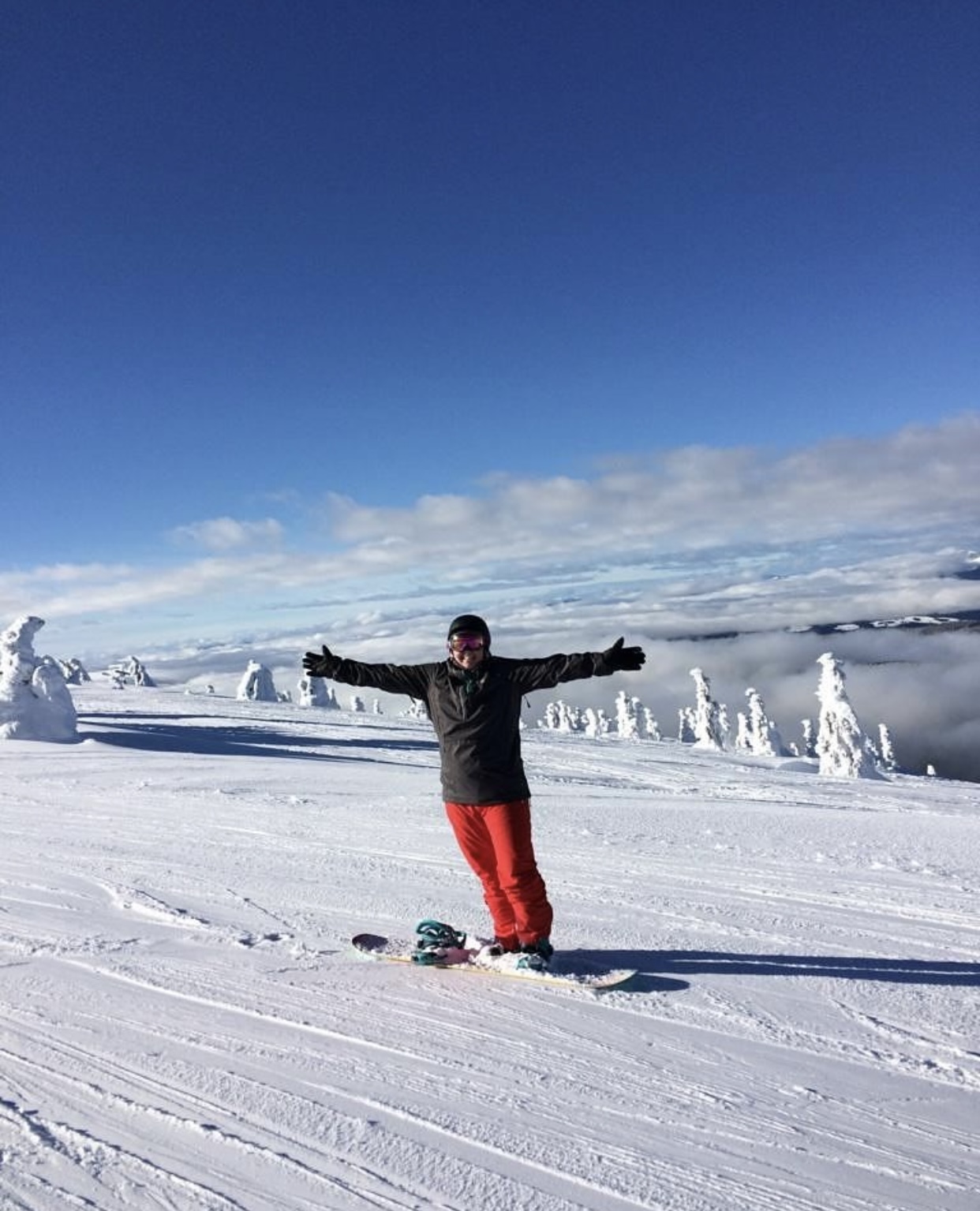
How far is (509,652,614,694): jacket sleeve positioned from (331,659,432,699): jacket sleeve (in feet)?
2.00

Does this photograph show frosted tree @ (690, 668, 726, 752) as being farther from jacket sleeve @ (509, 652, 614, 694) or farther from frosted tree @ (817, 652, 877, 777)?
jacket sleeve @ (509, 652, 614, 694)

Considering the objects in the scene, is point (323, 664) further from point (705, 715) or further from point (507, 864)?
point (705, 715)

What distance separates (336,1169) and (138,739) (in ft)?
73.5

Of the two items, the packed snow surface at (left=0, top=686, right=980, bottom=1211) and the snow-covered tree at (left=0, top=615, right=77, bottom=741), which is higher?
the snow-covered tree at (left=0, top=615, right=77, bottom=741)

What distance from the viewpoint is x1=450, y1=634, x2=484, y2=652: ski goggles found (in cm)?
459

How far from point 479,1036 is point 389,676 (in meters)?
2.14

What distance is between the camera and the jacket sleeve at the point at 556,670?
445cm

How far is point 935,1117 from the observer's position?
9.16ft

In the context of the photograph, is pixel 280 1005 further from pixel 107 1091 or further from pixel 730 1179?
pixel 730 1179

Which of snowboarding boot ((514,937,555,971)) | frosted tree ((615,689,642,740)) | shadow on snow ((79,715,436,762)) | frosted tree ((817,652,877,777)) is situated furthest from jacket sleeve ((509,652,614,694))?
frosted tree ((615,689,642,740))

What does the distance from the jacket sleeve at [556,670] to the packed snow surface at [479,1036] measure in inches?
66.3

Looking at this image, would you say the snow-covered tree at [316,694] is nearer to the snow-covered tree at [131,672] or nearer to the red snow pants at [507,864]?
the snow-covered tree at [131,672]

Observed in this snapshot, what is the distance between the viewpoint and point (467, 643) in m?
4.61

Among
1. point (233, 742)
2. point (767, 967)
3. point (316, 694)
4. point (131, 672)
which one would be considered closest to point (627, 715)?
point (316, 694)
